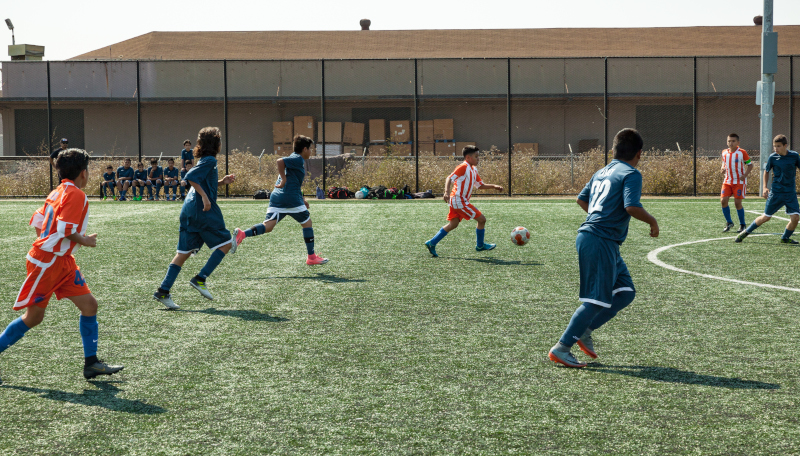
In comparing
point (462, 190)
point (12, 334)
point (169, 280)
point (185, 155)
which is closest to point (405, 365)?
point (12, 334)

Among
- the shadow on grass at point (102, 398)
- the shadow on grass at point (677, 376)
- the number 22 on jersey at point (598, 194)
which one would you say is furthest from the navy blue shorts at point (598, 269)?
the shadow on grass at point (102, 398)

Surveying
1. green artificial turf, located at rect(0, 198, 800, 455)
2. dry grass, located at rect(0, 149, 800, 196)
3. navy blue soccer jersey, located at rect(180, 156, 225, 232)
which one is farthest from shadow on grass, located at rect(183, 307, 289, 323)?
dry grass, located at rect(0, 149, 800, 196)

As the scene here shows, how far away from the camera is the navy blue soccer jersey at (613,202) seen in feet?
15.2

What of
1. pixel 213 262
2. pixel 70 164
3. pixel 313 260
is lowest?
pixel 313 260

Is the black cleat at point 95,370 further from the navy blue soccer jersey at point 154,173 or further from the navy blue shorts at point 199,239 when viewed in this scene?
the navy blue soccer jersey at point 154,173

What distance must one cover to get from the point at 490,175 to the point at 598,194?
2023 centimetres

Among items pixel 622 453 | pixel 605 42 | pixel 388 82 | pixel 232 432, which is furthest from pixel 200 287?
pixel 605 42

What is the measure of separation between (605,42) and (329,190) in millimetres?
22245

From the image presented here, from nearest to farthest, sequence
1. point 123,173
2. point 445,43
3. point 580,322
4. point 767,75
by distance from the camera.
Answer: point 580,322
point 767,75
point 123,173
point 445,43

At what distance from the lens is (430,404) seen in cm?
409

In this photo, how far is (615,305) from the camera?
4.94m

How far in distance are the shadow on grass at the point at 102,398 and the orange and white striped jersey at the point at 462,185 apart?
660 cm

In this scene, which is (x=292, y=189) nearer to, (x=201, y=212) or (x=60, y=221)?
(x=201, y=212)

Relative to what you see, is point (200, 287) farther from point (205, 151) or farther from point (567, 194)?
point (567, 194)
